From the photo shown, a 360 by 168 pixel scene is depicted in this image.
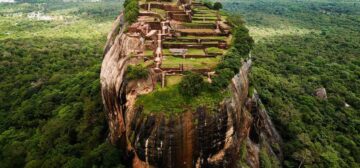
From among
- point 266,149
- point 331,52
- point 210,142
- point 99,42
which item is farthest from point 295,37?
point 210,142

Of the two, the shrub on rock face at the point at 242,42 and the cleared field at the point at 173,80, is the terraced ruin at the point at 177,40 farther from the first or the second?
the shrub on rock face at the point at 242,42

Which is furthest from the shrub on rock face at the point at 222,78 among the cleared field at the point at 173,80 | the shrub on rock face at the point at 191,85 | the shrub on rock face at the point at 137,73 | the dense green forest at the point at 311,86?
the dense green forest at the point at 311,86

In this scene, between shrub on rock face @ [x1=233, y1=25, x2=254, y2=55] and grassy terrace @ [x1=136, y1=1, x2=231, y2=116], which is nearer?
grassy terrace @ [x1=136, y1=1, x2=231, y2=116]

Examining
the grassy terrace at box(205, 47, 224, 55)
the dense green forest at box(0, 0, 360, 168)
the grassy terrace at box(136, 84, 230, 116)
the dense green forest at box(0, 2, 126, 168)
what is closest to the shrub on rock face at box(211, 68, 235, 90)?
the grassy terrace at box(136, 84, 230, 116)

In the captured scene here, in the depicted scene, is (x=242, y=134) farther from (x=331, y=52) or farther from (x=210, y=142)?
(x=331, y=52)

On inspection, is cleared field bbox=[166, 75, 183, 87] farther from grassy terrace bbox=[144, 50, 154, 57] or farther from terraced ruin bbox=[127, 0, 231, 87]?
grassy terrace bbox=[144, 50, 154, 57]
